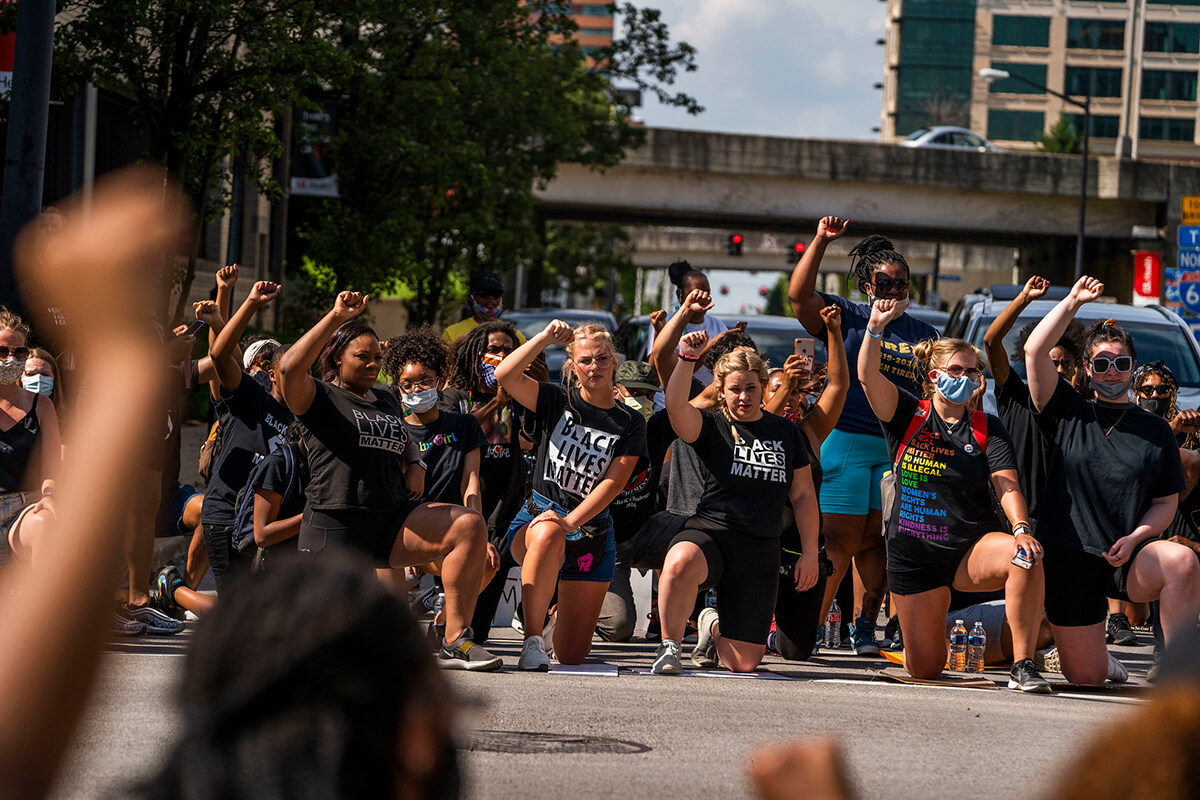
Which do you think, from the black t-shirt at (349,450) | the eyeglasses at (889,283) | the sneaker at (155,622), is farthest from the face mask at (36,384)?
the eyeglasses at (889,283)

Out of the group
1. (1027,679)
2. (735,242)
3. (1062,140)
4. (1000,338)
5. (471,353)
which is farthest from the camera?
(1062,140)

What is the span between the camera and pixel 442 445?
8273 millimetres

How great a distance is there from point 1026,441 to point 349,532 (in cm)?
340

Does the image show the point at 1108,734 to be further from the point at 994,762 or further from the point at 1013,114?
the point at 1013,114

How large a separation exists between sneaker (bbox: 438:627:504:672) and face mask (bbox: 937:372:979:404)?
2.58m

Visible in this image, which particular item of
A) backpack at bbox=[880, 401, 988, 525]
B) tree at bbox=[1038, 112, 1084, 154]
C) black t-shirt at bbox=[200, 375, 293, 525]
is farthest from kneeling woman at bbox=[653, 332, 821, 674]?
tree at bbox=[1038, 112, 1084, 154]

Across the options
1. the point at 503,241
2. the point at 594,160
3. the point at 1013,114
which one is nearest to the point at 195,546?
the point at 503,241

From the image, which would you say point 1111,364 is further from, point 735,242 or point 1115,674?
point 735,242

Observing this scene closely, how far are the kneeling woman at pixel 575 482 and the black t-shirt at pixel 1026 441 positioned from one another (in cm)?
187

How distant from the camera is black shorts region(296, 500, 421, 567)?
7270 millimetres

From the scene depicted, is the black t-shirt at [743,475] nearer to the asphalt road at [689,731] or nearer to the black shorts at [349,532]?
the asphalt road at [689,731]

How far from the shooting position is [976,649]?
854 cm

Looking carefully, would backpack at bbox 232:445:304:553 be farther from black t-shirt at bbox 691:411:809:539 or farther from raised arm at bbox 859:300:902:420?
raised arm at bbox 859:300:902:420

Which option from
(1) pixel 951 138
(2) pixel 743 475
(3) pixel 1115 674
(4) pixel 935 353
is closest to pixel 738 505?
(2) pixel 743 475
